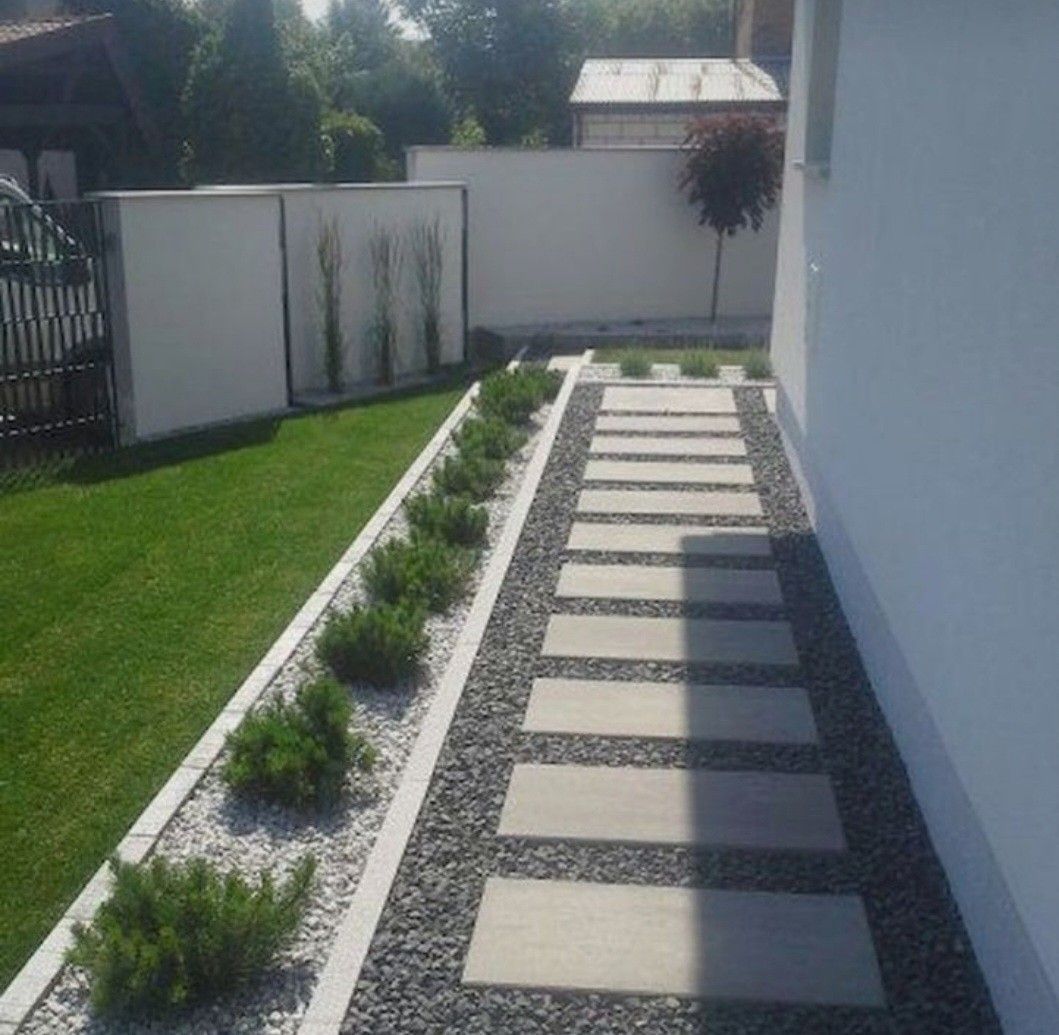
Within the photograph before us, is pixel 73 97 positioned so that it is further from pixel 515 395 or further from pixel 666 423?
pixel 666 423

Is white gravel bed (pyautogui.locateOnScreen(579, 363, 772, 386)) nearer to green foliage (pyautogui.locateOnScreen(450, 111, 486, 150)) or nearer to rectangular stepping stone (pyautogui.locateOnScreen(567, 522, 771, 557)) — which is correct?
rectangular stepping stone (pyautogui.locateOnScreen(567, 522, 771, 557))

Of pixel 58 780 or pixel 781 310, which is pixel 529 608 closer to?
pixel 58 780

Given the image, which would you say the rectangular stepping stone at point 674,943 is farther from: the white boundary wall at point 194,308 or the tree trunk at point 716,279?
the tree trunk at point 716,279

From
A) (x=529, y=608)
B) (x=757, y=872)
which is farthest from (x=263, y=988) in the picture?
(x=529, y=608)

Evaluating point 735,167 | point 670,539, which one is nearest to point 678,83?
point 735,167

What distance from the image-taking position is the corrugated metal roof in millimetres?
22359

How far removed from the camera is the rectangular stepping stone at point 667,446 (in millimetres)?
8891

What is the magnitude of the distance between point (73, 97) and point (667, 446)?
1649 centimetres

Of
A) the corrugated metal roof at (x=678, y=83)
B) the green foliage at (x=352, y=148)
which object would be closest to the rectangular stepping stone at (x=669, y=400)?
the corrugated metal roof at (x=678, y=83)

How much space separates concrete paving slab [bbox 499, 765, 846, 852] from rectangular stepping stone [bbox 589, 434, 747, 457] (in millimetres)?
4744

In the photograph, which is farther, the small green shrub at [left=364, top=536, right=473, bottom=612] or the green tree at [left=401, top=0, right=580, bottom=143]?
the green tree at [left=401, top=0, right=580, bottom=143]

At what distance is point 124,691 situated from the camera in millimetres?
5289

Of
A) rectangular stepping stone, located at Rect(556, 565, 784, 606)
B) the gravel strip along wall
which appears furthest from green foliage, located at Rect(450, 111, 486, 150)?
the gravel strip along wall

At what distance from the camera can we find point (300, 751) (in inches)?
A: 167
